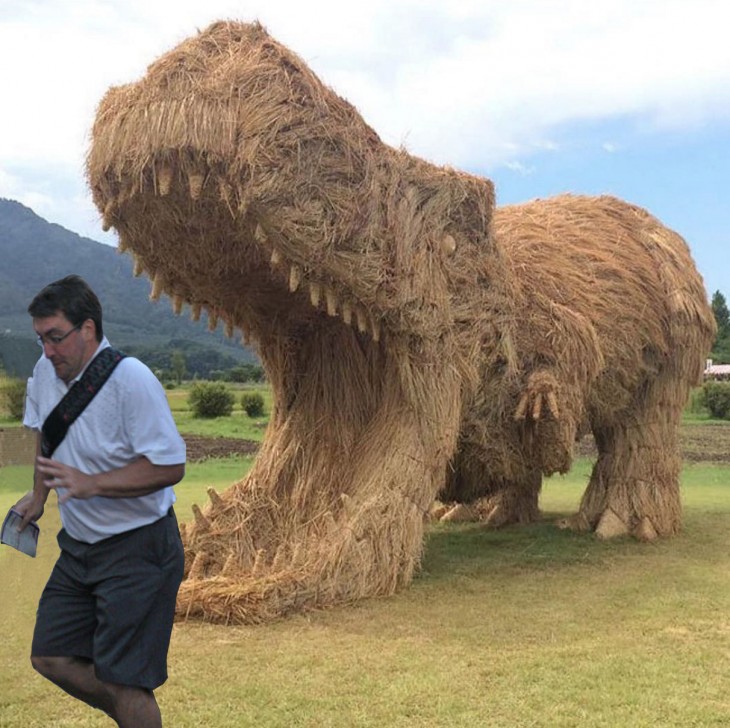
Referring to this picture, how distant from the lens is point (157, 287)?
4805mm

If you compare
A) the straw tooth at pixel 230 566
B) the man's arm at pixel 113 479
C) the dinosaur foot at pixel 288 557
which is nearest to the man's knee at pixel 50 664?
the man's arm at pixel 113 479

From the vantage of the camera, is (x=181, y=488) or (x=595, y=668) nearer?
(x=595, y=668)

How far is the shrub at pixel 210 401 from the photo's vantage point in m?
20.0

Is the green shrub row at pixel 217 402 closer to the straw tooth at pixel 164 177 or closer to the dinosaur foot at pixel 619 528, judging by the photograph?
the dinosaur foot at pixel 619 528

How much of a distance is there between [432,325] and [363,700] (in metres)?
2.15

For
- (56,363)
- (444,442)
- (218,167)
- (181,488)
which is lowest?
(181,488)

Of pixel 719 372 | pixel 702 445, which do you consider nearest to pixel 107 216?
pixel 702 445

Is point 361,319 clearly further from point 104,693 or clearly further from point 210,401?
point 210,401

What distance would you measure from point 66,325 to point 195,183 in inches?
65.8

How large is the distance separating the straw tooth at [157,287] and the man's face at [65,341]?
2246 mm

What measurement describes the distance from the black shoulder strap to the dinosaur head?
1.67 meters

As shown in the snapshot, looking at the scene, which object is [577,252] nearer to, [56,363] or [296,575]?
[296,575]

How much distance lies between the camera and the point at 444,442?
197 inches

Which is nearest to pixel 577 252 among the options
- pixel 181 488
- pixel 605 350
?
pixel 605 350
